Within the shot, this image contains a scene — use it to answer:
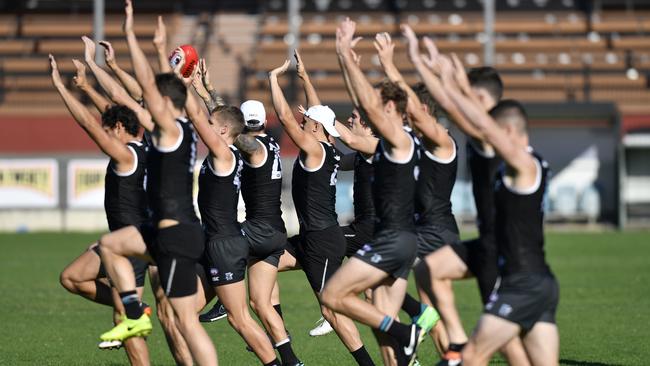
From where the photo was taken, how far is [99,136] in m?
10.1

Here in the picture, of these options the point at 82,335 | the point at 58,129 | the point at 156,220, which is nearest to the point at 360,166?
the point at 156,220

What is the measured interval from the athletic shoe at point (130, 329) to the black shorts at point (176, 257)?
357 millimetres

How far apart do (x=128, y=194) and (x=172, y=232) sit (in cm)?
142

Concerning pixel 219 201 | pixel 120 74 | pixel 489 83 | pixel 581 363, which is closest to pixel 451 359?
pixel 489 83

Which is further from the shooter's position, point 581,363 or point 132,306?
point 581,363

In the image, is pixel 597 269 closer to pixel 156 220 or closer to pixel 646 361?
pixel 646 361

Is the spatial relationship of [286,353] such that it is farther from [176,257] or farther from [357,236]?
[176,257]

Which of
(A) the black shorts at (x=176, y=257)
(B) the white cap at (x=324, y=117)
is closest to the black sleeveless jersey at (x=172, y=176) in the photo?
(A) the black shorts at (x=176, y=257)

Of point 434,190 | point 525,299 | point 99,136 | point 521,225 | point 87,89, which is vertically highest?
point 87,89

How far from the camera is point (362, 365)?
38.7 ft

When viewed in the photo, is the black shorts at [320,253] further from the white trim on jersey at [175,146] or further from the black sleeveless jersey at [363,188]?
the white trim on jersey at [175,146]

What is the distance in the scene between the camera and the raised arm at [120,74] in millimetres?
11603

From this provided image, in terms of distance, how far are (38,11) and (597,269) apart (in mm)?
24359

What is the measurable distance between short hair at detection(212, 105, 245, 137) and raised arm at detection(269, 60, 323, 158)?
1.35ft
